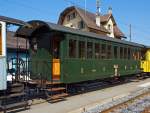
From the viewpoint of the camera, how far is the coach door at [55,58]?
14.6 metres

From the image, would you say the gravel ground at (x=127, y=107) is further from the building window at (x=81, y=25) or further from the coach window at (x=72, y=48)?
the building window at (x=81, y=25)

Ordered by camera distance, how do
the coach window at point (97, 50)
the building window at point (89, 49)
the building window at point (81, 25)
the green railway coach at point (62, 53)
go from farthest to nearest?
the building window at point (81, 25) < the coach window at point (97, 50) < the building window at point (89, 49) < the green railway coach at point (62, 53)

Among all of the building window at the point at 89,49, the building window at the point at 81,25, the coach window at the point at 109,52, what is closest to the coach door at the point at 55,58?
the building window at the point at 89,49

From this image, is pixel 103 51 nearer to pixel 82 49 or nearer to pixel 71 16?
pixel 82 49

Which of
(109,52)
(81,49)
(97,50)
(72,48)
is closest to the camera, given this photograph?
(72,48)

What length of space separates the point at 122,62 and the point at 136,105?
30.9 feet

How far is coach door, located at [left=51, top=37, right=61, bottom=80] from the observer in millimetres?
14609

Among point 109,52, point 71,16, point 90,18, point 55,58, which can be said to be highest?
point 71,16

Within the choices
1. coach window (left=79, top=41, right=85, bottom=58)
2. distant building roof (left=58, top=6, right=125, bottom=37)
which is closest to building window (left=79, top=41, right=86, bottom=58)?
coach window (left=79, top=41, right=85, bottom=58)

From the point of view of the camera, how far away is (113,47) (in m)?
20.0

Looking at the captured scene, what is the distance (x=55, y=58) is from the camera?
14.8 m

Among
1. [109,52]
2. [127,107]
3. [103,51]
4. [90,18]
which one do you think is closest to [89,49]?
[103,51]

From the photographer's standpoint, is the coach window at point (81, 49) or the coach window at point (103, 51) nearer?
the coach window at point (81, 49)

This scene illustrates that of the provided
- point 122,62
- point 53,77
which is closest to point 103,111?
point 53,77
